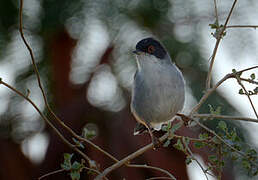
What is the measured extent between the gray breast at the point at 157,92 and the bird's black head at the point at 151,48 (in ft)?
0.27

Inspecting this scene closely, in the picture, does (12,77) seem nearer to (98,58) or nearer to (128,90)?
(98,58)

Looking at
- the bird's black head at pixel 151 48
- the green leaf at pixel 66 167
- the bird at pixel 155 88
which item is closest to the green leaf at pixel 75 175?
the green leaf at pixel 66 167

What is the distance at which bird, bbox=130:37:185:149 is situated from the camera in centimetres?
303

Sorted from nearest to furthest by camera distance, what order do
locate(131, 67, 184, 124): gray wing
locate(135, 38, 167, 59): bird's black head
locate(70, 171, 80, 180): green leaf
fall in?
locate(70, 171, 80, 180): green leaf → locate(131, 67, 184, 124): gray wing → locate(135, 38, 167, 59): bird's black head

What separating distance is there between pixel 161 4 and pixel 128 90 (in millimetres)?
810

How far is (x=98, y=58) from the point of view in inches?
150

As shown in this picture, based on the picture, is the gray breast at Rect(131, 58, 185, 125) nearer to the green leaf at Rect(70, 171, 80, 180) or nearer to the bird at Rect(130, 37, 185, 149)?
the bird at Rect(130, 37, 185, 149)

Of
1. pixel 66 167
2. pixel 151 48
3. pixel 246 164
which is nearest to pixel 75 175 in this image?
pixel 66 167

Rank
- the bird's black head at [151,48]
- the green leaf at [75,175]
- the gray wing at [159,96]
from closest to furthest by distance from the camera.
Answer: the green leaf at [75,175], the gray wing at [159,96], the bird's black head at [151,48]

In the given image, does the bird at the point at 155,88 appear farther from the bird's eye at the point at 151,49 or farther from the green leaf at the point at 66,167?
the green leaf at the point at 66,167

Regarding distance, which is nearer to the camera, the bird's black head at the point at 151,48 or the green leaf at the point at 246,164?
the green leaf at the point at 246,164

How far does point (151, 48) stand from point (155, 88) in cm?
35

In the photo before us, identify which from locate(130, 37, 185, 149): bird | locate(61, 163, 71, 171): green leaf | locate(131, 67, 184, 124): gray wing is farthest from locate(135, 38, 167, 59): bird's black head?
locate(61, 163, 71, 171): green leaf

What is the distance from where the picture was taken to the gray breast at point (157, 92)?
302 centimetres
